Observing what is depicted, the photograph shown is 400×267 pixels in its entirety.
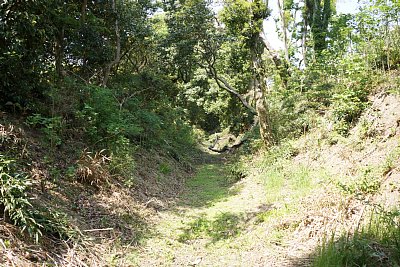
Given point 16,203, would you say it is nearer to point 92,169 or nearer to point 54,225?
point 54,225

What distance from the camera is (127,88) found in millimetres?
12039

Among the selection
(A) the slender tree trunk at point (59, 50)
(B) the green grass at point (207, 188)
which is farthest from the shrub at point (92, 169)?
(A) the slender tree trunk at point (59, 50)

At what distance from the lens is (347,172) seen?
18.5 feet

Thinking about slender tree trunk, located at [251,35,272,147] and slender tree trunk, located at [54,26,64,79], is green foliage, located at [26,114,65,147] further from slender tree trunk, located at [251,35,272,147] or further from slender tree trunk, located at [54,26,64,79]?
slender tree trunk, located at [251,35,272,147]

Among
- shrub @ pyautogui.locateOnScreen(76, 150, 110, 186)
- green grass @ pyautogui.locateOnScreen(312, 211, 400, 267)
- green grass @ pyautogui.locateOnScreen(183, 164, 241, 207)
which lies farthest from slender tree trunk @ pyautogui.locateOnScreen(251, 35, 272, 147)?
green grass @ pyautogui.locateOnScreen(312, 211, 400, 267)

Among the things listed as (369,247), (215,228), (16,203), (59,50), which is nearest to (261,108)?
(215,228)

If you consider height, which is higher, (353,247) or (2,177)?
(2,177)

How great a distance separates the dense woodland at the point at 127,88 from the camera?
493 cm

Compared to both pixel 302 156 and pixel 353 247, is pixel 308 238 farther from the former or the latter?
pixel 302 156

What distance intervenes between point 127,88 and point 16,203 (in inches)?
355

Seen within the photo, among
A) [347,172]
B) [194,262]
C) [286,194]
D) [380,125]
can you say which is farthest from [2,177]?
[380,125]

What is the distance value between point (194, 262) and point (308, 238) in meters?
1.60

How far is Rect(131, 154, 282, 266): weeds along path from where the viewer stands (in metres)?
4.25

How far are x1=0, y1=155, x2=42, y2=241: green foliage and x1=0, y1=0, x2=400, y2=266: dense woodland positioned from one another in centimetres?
1
